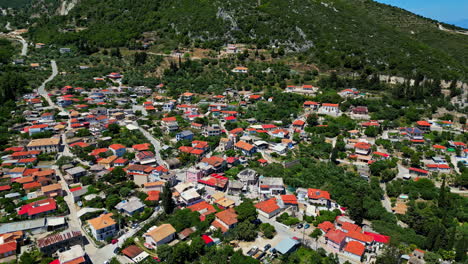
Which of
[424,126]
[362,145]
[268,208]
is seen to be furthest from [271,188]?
[424,126]

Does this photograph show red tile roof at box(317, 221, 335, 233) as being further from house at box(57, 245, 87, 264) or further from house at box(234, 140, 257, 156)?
house at box(57, 245, 87, 264)

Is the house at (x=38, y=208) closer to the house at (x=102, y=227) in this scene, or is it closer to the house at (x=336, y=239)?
the house at (x=102, y=227)

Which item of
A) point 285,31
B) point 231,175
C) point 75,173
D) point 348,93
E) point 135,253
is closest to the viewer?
point 135,253

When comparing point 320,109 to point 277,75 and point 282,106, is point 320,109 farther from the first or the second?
point 277,75

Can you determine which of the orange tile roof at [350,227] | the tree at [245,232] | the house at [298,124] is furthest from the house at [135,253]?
the house at [298,124]

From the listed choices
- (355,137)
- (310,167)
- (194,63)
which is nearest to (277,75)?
(194,63)

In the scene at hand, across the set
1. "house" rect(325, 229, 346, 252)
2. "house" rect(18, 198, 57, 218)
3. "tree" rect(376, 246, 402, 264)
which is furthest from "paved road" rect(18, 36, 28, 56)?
"tree" rect(376, 246, 402, 264)

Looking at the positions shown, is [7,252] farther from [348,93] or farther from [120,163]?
[348,93]
